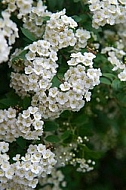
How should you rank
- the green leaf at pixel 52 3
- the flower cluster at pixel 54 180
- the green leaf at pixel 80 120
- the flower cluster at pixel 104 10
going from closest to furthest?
the flower cluster at pixel 104 10, the green leaf at pixel 52 3, the green leaf at pixel 80 120, the flower cluster at pixel 54 180

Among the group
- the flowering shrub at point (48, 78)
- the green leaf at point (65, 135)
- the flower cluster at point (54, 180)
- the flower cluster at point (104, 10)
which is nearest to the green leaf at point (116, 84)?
the flowering shrub at point (48, 78)

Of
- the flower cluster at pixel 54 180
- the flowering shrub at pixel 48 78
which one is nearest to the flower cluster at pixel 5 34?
the flowering shrub at pixel 48 78

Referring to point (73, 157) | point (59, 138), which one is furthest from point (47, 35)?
point (73, 157)

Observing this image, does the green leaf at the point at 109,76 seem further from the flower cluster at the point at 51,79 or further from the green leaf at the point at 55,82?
the green leaf at the point at 55,82

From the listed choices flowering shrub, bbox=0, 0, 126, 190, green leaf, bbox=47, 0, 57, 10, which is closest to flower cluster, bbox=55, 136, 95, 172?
flowering shrub, bbox=0, 0, 126, 190

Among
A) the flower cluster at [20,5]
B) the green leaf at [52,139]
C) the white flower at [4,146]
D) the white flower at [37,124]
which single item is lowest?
the white flower at [4,146]

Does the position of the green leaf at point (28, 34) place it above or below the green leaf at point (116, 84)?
above

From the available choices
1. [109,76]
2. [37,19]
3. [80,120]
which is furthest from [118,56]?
[37,19]

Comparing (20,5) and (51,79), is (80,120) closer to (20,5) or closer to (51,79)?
(51,79)

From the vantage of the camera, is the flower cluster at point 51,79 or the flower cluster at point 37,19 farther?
the flower cluster at point 37,19

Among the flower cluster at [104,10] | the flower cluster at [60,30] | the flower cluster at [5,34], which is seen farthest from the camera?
the flower cluster at [104,10]
